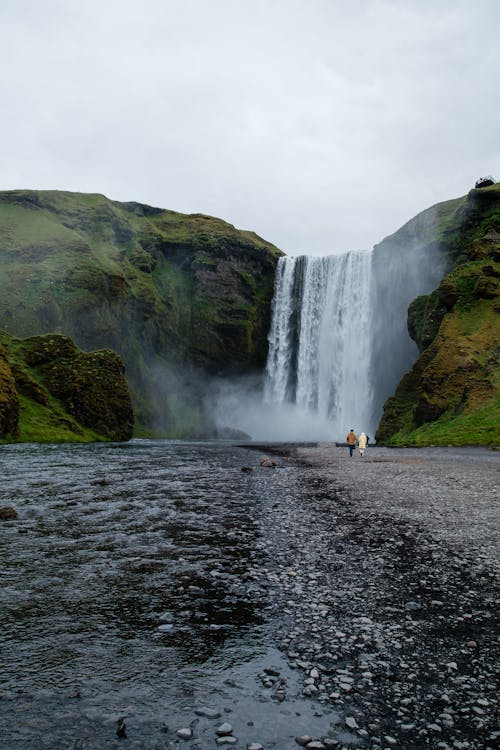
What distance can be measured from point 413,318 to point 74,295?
217ft

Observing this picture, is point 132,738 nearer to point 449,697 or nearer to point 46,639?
point 46,639

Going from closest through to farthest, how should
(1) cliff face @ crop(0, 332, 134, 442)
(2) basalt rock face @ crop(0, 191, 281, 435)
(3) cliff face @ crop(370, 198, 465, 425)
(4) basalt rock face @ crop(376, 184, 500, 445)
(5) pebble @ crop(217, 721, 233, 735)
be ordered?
1. (5) pebble @ crop(217, 721, 233, 735)
2. (4) basalt rock face @ crop(376, 184, 500, 445)
3. (1) cliff face @ crop(0, 332, 134, 442)
4. (3) cliff face @ crop(370, 198, 465, 425)
5. (2) basalt rock face @ crop(0, 191, 281, 435)

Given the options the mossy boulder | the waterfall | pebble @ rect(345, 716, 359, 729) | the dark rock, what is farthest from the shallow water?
the waterfall

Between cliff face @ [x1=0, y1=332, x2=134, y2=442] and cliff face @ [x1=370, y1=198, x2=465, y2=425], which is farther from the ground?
cliff face @ [x1=370, y1=198, x2=465, y2=425]

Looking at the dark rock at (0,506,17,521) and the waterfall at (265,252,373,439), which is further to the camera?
the waterfall at (265,252,373,439)

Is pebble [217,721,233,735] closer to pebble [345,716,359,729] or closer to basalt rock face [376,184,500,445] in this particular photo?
pebble [345,716,359,729]

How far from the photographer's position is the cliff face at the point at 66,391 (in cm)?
6103

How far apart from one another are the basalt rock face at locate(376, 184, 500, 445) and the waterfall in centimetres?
1646

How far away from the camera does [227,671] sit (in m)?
5.82

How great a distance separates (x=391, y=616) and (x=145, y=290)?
113373 millimetres

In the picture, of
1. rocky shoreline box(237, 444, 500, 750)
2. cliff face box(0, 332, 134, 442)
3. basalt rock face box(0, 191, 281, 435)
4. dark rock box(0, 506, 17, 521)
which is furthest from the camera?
basalt rock face box(0, 191, 281, 435)

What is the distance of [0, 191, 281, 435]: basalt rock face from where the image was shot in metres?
99.3

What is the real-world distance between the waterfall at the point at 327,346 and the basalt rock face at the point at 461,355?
1646 cm

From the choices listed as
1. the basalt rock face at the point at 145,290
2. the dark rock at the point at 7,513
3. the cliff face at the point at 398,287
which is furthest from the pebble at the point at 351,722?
the basalt rock face at the point at 145,290
